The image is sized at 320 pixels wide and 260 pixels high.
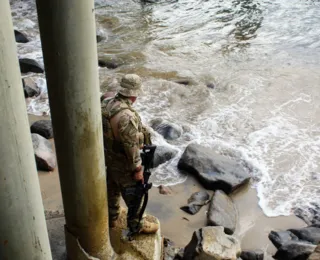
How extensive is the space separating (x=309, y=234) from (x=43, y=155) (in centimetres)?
437

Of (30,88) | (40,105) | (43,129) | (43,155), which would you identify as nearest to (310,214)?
(43,155)

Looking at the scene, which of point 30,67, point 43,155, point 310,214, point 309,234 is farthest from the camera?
point 30,67

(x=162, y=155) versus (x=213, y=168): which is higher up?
(x=213, y=168)

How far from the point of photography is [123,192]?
422 cm

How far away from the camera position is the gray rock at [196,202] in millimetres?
6148

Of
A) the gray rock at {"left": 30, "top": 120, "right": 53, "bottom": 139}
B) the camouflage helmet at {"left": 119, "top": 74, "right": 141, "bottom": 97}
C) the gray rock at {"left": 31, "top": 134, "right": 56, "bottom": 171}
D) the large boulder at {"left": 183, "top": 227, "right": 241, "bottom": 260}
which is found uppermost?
the camouflage helmet at {"left": 119, "top": 74, "right": 141, "bottom": 97}

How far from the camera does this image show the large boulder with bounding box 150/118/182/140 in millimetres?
8438

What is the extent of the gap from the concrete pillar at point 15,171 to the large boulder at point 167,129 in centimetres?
595

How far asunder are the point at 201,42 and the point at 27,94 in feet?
23.8

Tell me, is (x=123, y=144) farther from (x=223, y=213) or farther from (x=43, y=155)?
(x=43, y=155)

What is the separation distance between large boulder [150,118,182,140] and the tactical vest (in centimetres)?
444

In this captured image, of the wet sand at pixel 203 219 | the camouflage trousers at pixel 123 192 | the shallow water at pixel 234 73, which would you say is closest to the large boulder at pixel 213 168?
the wet sand at pixel 203 219

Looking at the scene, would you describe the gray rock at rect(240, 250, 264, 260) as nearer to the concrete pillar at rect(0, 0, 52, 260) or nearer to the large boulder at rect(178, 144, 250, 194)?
the large boulder at rect(178, 144, 250, 194)

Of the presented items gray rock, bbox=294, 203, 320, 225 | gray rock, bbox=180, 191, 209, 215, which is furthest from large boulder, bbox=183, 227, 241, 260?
gray rock, bbox=294, 203, 320, 225
